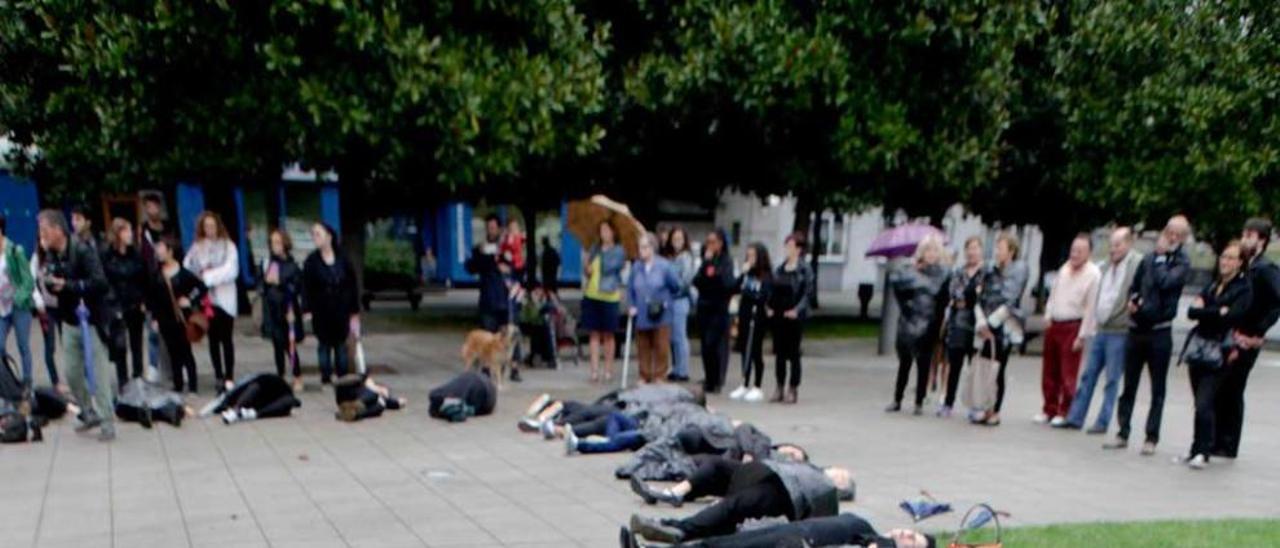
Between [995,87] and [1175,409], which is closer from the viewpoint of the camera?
[1175,409]

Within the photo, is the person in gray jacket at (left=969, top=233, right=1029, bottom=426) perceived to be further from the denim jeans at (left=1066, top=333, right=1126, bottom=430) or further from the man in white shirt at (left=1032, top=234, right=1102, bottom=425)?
the denim jeans at (left=1066, top=333, right=1126, bottom=430)

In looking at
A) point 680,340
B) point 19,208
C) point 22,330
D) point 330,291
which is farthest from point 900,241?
point 19,208

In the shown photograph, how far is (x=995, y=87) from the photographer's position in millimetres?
13984

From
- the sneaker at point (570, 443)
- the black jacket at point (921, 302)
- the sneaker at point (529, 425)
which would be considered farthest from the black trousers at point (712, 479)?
the black jacket at point (921, 302)

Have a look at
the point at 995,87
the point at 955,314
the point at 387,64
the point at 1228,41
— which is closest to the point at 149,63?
the point at 387,64

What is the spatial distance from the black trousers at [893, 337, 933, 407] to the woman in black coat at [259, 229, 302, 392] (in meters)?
6.17

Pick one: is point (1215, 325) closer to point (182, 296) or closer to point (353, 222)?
point (182, 296)

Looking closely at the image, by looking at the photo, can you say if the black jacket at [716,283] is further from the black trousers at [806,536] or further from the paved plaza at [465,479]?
the black trousers at [806,536]

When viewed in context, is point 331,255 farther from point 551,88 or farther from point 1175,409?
point 1175,409

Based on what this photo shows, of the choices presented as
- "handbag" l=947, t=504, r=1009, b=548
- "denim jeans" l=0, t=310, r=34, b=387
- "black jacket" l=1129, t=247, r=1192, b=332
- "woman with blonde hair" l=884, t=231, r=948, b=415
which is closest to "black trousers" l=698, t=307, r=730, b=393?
"woman with blonde hair" l=884, t=231, r=948, b=415

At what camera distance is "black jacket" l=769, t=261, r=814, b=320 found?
10.0 metres

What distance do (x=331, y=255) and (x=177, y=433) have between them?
239cm

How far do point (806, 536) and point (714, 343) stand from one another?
612 cm

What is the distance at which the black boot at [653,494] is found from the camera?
20.4 ft
